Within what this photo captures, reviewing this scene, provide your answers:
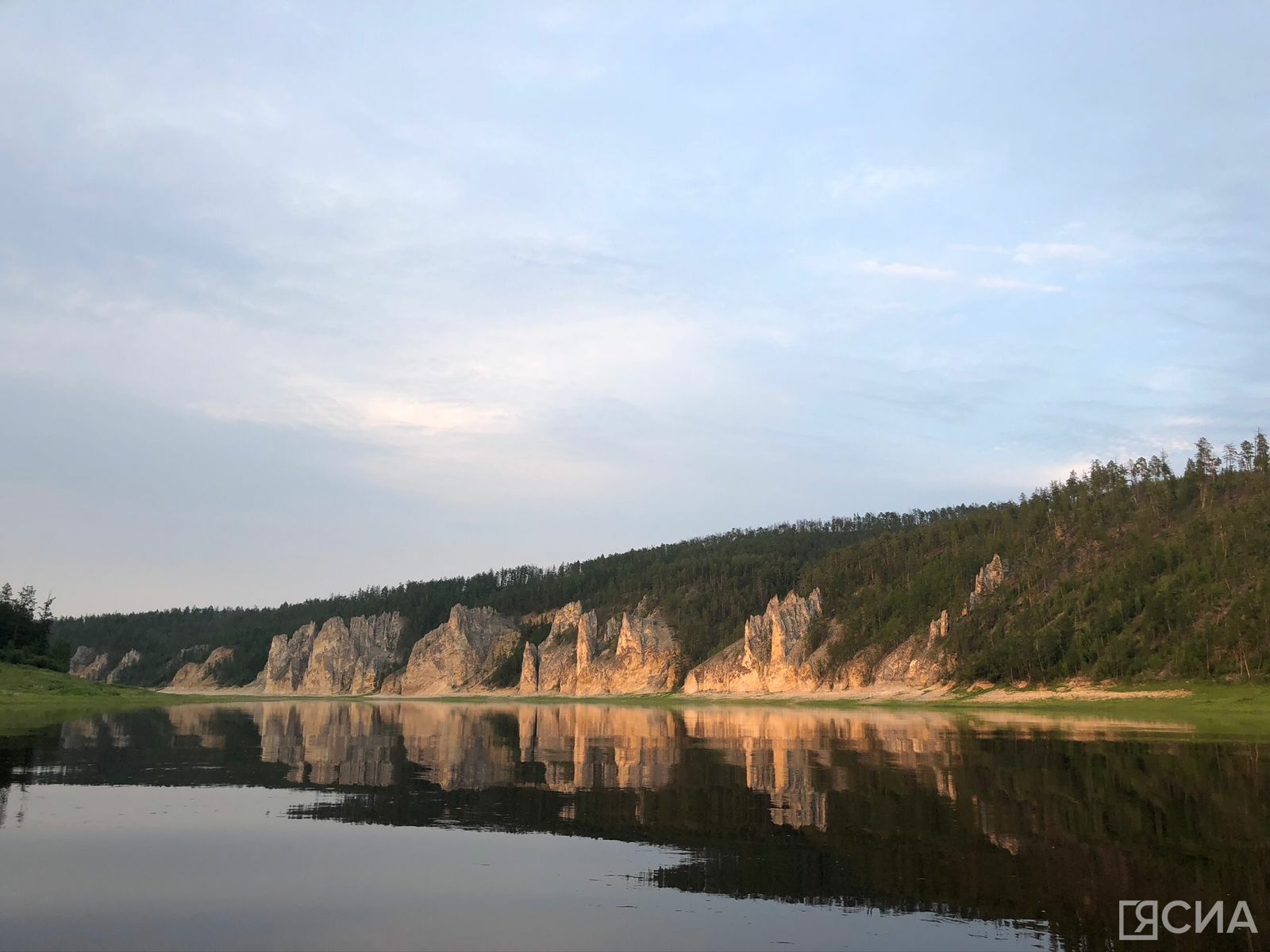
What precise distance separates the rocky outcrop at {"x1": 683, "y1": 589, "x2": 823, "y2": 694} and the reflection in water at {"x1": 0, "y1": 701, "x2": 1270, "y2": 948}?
10798cm

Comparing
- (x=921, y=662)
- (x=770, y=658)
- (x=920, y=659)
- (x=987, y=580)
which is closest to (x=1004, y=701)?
(x=921, y=662)

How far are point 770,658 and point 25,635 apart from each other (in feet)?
399

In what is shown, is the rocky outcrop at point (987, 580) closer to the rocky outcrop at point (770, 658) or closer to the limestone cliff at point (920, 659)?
the limestone cliff at point (920, 659)

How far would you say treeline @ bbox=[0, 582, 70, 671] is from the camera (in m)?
98.1

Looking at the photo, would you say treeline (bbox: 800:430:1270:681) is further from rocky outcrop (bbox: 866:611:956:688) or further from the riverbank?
the riverbank

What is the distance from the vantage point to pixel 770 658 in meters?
171

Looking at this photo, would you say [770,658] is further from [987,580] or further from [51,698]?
[51,698]

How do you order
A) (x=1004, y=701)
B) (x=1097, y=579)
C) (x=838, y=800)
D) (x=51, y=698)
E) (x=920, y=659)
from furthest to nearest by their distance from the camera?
(x=920, y=659)
(x=1097, y=579)
(x=1004, y=701)
(x=51, y=698)
(x=838, y=800)

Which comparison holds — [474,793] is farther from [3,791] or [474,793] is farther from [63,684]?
[63,684]

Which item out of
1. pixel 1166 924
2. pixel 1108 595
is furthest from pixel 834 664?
pixel 1166 924

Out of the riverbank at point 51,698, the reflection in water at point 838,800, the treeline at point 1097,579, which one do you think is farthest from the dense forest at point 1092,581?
the reflection in water at point 838,800

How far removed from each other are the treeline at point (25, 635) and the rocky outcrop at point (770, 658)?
11153 cm

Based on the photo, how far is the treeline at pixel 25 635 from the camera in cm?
9812

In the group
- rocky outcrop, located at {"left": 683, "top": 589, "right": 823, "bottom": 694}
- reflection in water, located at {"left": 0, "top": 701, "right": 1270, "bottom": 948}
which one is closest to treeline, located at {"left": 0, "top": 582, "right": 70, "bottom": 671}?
reflection in water, located at {"left": 0, "top": 701, "right": 1270, "bottom": 948}
